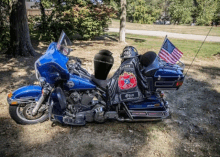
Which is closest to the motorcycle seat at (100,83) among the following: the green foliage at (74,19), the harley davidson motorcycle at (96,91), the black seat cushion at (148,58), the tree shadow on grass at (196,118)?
the harley davidson motorcycle at (96,91)

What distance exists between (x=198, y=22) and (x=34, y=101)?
126 ft

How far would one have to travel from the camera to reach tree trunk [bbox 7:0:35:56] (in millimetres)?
7547

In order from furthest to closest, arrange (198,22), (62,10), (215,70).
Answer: (198,22)
(62,10)
(215,70)

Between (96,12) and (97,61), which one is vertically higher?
(96,12)

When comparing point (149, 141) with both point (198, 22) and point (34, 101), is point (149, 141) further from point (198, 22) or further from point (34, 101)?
point (198, 22)

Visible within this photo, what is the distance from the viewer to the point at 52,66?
2986 mm

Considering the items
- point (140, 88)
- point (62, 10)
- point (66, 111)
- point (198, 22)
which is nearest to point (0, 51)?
point (62, 10)

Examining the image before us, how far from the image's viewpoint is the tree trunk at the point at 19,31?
7.55 meters

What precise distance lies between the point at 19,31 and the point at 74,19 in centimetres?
566

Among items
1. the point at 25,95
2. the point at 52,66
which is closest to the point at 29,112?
the point at 25,95

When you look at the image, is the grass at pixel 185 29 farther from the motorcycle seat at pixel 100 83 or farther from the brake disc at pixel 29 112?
the brake disc at pixel 29 112

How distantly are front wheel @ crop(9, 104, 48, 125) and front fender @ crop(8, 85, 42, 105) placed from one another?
17cm

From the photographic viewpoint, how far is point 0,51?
9023mm

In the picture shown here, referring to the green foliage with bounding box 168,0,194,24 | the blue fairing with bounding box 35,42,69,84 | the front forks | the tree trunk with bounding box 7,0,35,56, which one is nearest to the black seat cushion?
the blue fairing with bounding box 35,42,69,84
